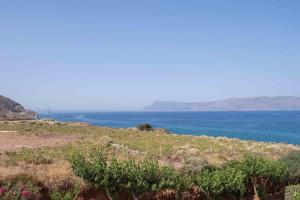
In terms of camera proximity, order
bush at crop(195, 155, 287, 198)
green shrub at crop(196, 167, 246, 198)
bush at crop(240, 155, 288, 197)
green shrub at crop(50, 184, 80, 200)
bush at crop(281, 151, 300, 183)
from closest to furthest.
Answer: green shrub at crop(50, 184, 80, 200) → green shrub at crop(196, 167, 246, 198) → bush at crop(195, 155, 287, 198) → bush at crop(240, 155, 288, 197) → bush at crop(281, 151, 300, 183)

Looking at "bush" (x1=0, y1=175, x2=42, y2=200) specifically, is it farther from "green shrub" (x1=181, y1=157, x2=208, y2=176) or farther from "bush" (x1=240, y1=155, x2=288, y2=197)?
"bush" (x1=240, y1=155, x2=288, y2=197)

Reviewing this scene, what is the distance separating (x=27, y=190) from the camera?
19.6 meters

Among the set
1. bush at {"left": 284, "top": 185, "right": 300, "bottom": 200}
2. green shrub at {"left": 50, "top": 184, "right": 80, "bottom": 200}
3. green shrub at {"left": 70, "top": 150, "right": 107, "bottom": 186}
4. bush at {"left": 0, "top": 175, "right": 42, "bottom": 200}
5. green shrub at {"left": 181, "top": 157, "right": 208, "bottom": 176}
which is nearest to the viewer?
bush at {"left": 0, "top": 175, "right": 42, "bottom": 200}

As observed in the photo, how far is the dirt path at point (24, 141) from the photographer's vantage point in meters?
37.0

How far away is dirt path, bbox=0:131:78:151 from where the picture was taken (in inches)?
1458

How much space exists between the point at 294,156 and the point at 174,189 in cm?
1132

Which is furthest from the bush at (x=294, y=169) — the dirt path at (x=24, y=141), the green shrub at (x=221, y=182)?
the dirt path at (x=24, y=141)

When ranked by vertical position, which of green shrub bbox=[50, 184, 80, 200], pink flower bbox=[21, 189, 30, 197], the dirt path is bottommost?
green shrub bbox=[50, 184, 80, 200]

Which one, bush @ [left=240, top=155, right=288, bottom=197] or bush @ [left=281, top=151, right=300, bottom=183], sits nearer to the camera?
bush @ [left=240, top=155, right=288, bottom=197]

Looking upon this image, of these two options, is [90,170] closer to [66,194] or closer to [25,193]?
[66,194]

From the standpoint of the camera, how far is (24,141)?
4144 cm

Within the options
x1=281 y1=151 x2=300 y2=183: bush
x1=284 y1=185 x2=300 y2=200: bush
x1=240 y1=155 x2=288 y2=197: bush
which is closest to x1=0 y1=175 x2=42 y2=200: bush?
x1=240 y1=155 x2=288 y2=197: bush

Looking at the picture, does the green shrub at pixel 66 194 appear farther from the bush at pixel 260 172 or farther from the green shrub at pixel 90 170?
the bush at pixel 260 172

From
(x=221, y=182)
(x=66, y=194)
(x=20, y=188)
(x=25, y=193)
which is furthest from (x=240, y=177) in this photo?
(x=20, y=188)
